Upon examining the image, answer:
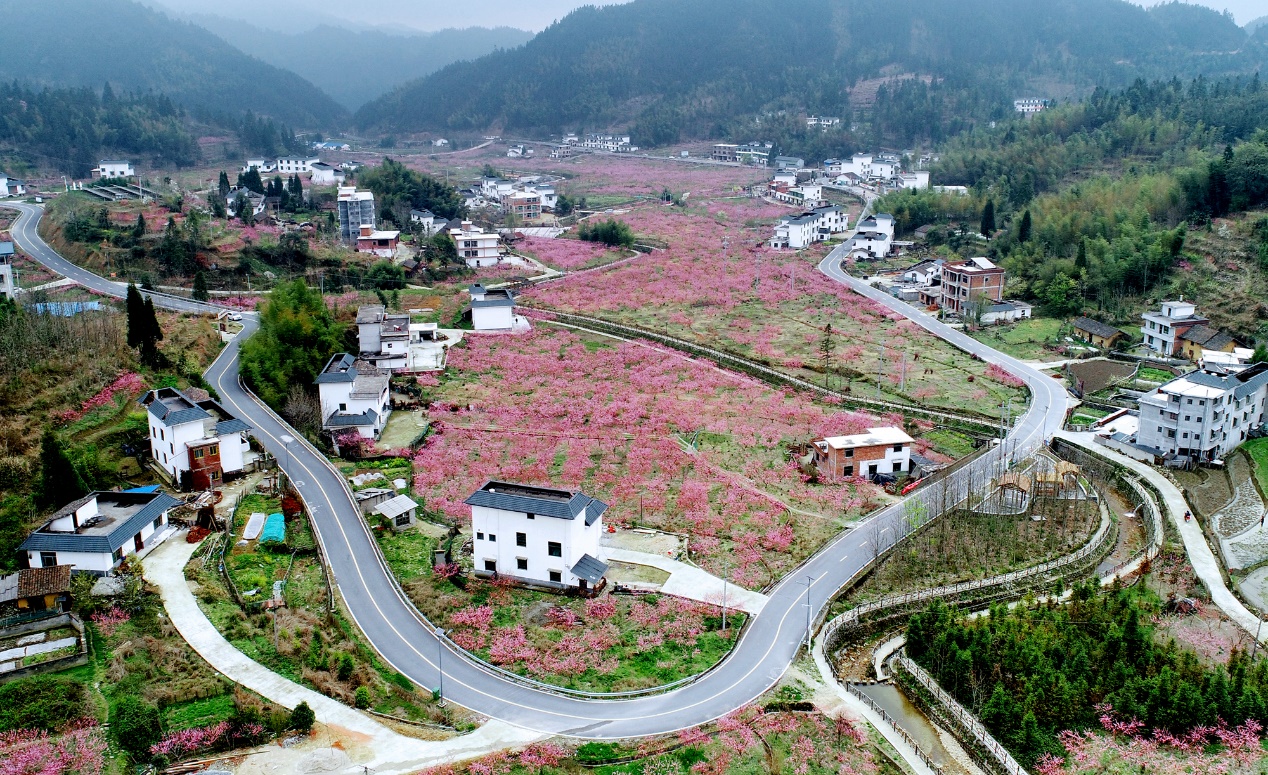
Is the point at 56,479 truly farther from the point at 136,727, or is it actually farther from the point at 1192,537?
the point at 1192,537

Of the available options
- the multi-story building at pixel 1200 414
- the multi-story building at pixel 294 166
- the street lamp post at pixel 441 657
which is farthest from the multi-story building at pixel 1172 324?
the multi-story building at pixel 294 166

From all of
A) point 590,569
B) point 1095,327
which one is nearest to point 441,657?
point 590,569

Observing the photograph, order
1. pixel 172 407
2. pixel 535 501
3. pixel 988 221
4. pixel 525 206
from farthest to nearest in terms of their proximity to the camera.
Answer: pixel 525 206, pixel 988 221, pixel 172 407, pixel 535 501

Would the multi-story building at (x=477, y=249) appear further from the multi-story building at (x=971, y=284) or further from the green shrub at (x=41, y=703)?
the green shrub at (x=41, y=703)

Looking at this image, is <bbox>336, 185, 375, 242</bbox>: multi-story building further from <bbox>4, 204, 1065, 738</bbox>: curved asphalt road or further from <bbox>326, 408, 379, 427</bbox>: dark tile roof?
<bbox>326, 408, 379, 427</bbox>: dark tile roof

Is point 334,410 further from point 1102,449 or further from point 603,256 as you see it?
point 603,256

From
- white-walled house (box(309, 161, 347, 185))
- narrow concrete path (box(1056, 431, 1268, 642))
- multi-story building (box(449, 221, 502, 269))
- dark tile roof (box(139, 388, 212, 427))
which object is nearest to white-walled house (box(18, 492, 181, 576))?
dark tile roof (box(139, 388, 212, 427))
